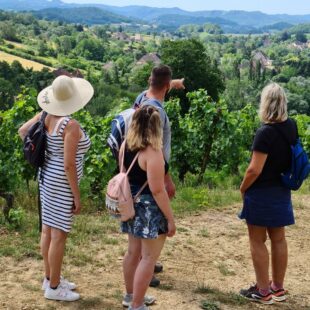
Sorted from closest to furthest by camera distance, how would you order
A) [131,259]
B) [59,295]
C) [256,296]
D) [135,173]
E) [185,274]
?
1. [135,173]
2. [131,259]
3. [59,295]
4. [256,296]
5. [185,274]

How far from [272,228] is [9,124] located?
479 centimetres

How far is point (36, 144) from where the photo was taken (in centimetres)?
400

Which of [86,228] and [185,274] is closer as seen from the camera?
[185,274]

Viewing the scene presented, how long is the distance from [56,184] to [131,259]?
32.1 inches

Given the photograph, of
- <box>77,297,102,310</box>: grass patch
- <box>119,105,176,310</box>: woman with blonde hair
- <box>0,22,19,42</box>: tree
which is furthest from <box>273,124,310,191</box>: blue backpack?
<box>0,22,19,42</box>: tree

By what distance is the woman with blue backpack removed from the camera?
4012mm

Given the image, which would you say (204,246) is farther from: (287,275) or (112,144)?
(112,144)

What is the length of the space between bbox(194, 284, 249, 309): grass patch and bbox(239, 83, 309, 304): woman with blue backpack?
253 mm

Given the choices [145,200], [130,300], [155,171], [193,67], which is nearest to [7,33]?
[193,67]

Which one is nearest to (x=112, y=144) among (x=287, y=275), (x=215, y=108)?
(x=287, y=275)

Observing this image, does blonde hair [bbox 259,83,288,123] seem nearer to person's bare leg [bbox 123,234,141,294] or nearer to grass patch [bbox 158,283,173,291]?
person's bare leg [bbox 123,234,141,294]

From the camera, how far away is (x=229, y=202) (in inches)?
304

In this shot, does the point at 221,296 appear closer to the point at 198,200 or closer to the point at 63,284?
the point at 63,284

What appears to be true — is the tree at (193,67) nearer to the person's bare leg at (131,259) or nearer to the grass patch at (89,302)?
the grass patch at (89,302)
